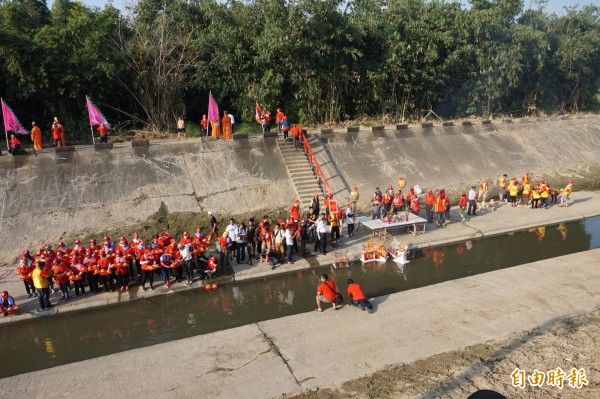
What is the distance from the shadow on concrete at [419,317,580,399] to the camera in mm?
7961

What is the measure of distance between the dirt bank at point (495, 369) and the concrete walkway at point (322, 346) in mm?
169

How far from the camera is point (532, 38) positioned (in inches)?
1283

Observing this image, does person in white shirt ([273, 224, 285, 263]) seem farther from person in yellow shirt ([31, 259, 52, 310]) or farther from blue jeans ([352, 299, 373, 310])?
person in yellow shirt ([31, 259, 52, 310])

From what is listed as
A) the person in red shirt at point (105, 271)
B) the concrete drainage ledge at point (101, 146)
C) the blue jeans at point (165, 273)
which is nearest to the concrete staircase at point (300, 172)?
Result: the blue jeans at point (165, 273)

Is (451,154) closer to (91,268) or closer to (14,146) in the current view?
(91,268)

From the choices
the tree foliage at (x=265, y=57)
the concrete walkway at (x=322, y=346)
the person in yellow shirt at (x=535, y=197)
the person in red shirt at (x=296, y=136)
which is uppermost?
the tree foliage at (x=265, y=57)

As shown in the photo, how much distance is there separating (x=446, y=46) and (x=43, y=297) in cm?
2937

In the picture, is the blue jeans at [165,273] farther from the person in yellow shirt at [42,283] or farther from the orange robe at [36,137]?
the orange robe at [36,137]

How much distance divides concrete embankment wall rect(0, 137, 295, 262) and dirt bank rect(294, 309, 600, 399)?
11.3 metres

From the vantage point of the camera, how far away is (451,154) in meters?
25.1

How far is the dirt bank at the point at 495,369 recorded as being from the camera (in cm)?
793

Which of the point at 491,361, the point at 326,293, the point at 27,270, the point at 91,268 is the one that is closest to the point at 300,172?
the point at 326,293

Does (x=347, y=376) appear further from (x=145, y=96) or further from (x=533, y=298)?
(x=145, y=96)

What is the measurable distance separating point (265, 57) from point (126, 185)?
13.1 meters
